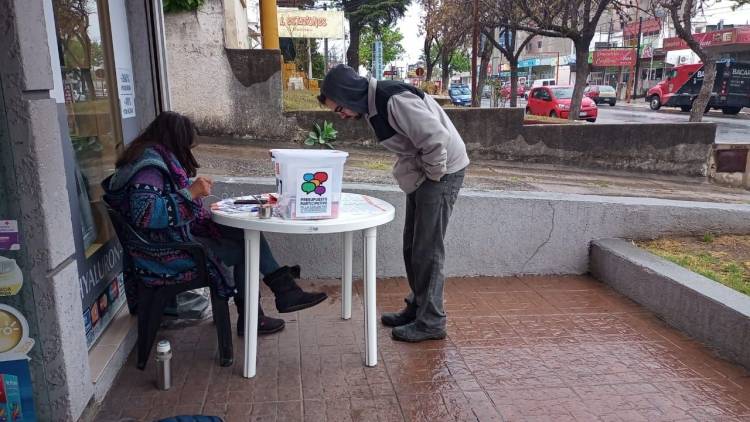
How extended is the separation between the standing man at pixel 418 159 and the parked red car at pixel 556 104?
19.0 meters

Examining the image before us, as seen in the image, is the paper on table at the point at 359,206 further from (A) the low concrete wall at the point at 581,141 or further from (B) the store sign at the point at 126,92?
(A) the low concrete wall at the point at 581,141

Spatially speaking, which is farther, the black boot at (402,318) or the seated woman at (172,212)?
the black boot at (402,318)

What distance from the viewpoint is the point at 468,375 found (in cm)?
298

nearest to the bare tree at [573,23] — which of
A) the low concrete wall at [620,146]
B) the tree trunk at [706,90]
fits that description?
the tree trunk at [706,90]

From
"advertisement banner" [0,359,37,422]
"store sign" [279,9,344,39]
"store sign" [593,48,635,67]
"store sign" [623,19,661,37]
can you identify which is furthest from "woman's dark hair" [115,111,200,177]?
"store sign" [593,48,635,67]

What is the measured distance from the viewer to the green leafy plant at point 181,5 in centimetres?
830

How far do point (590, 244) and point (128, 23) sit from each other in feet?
12.3

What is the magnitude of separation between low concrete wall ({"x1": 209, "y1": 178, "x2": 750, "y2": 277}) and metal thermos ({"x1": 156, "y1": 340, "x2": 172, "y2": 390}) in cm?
154

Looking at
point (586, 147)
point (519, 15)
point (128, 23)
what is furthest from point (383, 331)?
point (519, 15)

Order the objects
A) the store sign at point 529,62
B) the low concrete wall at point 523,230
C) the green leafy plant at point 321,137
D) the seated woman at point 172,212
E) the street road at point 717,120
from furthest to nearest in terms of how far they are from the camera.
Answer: the store sign at point 529,62 → the street road at point 717,120 → the green leafy plant at point 321,137 → the low concrete wall at point 523,230 → the seated woman at point 172,212

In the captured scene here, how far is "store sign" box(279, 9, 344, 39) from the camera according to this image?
76.9 feet

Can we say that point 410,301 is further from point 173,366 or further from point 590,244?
point 590,244

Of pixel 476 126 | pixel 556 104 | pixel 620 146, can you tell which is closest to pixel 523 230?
pixel 476 126

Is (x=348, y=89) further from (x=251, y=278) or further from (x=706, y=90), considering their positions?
(x=706, y=90)
